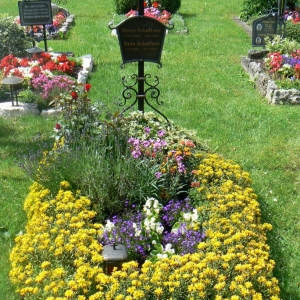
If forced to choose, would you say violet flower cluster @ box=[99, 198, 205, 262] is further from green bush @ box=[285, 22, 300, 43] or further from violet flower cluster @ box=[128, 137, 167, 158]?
green bush @ box=[285, 22, 300, 43]

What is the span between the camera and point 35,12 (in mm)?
10383

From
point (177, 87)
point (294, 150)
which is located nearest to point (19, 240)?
point (294, 150)

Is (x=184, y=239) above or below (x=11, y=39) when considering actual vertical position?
below

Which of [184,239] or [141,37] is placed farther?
[141,37]

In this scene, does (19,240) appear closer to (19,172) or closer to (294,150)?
(19,172)

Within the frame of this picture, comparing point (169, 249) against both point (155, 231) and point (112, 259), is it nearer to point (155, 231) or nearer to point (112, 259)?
point (155, 231)

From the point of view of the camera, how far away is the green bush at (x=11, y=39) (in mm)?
10320

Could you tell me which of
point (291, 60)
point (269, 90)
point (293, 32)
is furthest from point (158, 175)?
point (293, 32)

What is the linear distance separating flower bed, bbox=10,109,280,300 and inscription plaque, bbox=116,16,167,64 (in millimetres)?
873

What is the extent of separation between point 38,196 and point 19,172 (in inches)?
48.7

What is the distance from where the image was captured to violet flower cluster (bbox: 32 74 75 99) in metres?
7.74

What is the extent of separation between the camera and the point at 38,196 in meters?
4.57

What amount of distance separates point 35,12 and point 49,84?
319cm

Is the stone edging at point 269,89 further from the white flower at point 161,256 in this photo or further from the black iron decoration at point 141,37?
the white flower at point 161,256
